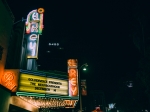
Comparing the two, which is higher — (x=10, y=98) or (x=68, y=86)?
(x=68, y=86)

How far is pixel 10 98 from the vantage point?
10688mm

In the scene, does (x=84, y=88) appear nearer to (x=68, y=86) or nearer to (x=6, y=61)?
(x=68, y=86)

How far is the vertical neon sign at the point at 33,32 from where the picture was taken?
13.3 metres

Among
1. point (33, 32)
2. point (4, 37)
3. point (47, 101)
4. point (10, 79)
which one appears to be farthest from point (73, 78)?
point (4, 37)

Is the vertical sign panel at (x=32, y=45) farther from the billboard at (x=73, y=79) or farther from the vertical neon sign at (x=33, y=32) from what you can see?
the billboard at (x=73, y=79)

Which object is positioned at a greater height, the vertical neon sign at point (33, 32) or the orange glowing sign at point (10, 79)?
the vertical neon sign at point (33, 32)

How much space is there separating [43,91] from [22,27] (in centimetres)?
482

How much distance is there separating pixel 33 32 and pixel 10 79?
183 inches

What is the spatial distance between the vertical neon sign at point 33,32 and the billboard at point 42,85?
6.48 ft

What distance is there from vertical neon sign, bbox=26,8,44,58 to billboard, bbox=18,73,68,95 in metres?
1.98

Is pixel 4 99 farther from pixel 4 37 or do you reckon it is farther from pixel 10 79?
pixel 4 37

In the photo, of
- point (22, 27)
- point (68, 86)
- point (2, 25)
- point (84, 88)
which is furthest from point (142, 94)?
point (2, 25)

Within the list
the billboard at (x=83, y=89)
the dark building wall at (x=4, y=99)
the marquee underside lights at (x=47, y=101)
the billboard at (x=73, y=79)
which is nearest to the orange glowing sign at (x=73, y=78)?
the billboard at (x=73, y=79)

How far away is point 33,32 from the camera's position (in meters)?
13.9
